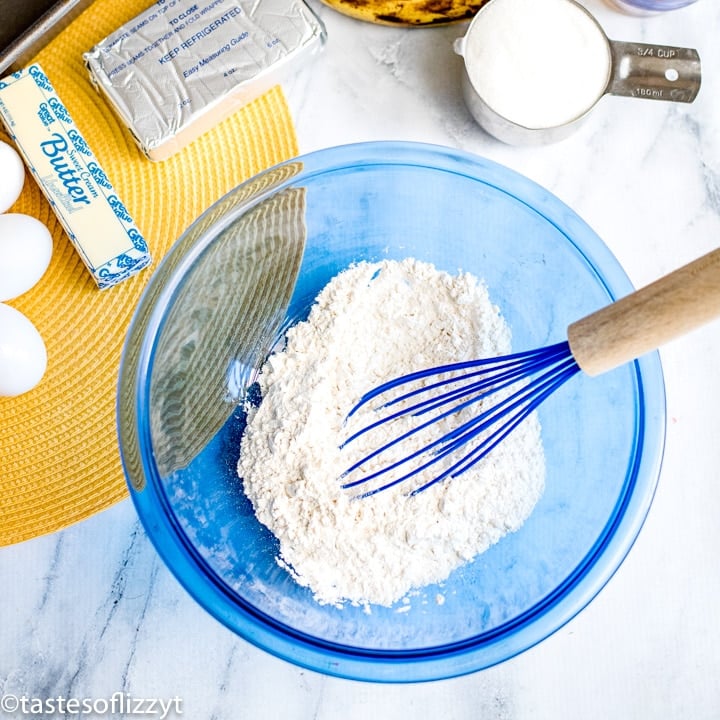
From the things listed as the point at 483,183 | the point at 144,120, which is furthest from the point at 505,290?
the point at 144,120

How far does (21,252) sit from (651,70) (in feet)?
2.42

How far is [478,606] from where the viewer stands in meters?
0.82

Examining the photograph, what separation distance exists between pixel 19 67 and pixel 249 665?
765mm

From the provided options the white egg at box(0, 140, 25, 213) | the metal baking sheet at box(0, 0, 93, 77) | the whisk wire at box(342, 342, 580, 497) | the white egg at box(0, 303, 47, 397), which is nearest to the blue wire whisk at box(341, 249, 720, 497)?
the whisk wire at box(342, 342, 580, 497)

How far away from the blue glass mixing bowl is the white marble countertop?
0.41 feet

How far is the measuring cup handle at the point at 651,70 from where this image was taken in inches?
34.9

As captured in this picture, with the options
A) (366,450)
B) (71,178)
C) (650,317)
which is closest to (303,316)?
(366,450)

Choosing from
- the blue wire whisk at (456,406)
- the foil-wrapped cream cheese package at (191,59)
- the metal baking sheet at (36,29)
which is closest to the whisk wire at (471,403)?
the blue wire whisk at (456,406)

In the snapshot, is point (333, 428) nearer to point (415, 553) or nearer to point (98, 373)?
point (415, 553)

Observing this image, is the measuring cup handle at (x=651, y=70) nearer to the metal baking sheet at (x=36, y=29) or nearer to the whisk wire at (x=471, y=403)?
the whisk wire at (x=471, y=403)

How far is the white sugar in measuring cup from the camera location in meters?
0.88

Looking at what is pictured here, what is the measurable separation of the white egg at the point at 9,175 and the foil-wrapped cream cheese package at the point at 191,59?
0.42 ft

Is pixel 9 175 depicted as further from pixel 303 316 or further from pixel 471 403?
pixel 471 403

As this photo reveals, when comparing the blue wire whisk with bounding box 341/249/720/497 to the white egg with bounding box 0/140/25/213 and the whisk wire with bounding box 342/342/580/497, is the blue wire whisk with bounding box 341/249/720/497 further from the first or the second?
the white egg with bounding box 0/140/25/213
